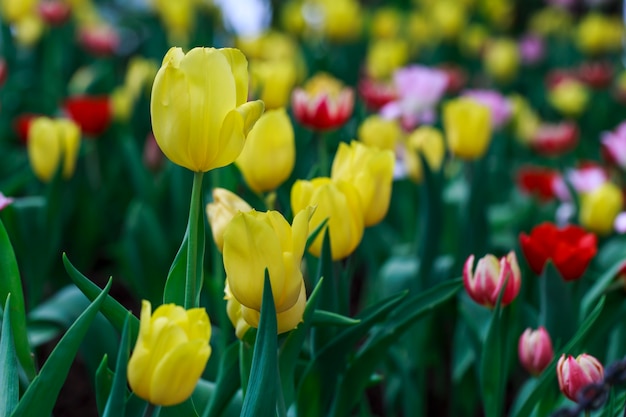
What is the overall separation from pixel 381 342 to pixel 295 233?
319 millimetres

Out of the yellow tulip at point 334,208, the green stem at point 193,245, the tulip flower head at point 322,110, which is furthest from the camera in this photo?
the tulip flower head at point 322,110

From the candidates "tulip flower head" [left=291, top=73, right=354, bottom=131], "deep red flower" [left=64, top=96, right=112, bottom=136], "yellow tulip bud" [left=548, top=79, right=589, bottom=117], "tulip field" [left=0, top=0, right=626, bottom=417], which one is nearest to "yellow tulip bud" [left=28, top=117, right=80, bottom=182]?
"tulip field" [left=0, top=0, right=626, bottom=417]

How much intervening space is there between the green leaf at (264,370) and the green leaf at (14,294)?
262 millimetres

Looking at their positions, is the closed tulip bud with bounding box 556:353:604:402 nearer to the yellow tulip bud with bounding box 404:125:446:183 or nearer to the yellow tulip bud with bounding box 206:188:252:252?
the yellow tulip bud with bounding box 206:188:252:252

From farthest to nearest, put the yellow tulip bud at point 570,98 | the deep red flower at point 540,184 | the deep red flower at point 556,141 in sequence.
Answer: the yellow tulip bud at point 570,98 < the deep red flower at point 556,141 < the deep red flower at point 540,184

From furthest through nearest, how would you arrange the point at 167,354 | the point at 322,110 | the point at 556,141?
the point at 556,141, the point at 322,110, the point at 167,354

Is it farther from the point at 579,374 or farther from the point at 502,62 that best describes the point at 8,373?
the point at 502,62

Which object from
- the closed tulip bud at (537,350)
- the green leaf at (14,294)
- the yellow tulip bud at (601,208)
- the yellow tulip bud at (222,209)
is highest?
the yellow tulip bud at (222,209)

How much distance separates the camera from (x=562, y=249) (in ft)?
3.63

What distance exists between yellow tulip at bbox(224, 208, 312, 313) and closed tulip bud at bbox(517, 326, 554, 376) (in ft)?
1.25

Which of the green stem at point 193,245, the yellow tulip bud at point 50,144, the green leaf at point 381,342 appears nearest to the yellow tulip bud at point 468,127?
the green leaf at point 381,342

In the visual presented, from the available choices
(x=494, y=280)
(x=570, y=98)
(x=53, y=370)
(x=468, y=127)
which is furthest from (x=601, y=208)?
→ (x=570, y=98)

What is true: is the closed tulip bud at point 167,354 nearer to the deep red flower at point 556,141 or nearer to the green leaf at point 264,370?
the green leaf at point 264,370

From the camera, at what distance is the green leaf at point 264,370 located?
0.76 meters
